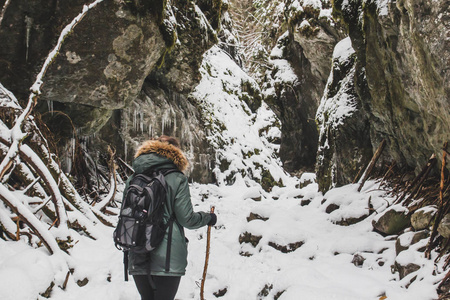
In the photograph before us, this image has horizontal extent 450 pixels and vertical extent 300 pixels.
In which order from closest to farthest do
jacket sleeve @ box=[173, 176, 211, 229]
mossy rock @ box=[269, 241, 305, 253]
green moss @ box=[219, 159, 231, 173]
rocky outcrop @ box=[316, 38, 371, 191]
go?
1. jacket sleeve @ box=[173, 176, 211, 229]
2. mossy rock @ box=[269, 241, 305, 253]
3. rocky outcrop @ box=[316, 38, 371, 191]
4. green moss @ box=[219, 159, 231, 173]

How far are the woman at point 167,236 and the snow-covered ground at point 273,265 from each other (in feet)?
3.57

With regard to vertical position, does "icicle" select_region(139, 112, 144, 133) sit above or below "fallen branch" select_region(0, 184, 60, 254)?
above

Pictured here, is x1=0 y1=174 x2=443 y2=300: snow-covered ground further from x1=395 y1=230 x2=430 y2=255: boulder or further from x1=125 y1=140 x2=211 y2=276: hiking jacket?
x1=125 y1=140 x2=211 y2=276: hiking jacket

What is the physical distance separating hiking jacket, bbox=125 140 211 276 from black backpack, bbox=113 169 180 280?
0.20ft

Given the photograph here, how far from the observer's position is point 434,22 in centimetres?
278

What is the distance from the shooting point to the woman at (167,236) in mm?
2475

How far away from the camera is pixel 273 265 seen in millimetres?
4586

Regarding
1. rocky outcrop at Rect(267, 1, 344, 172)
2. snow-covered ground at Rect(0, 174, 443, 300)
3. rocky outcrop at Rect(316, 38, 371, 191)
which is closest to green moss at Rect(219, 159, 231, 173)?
rocky outcrop at Rect(267, 1, 344, 172)

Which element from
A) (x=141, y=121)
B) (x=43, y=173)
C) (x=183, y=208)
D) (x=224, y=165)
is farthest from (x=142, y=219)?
(x=224, y=165)

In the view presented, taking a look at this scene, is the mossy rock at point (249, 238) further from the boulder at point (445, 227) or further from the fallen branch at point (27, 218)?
the fallen branch at point (27, 218)

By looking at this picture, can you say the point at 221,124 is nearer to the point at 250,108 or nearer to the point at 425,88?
the point at 250,108

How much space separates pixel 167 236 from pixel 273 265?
257cm

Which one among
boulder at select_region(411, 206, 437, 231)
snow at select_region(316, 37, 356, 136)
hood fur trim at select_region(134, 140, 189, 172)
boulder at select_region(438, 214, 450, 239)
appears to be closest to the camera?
hood fur trim at select_region(134, 140, 189, 172)

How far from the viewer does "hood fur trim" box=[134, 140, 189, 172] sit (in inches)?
111
